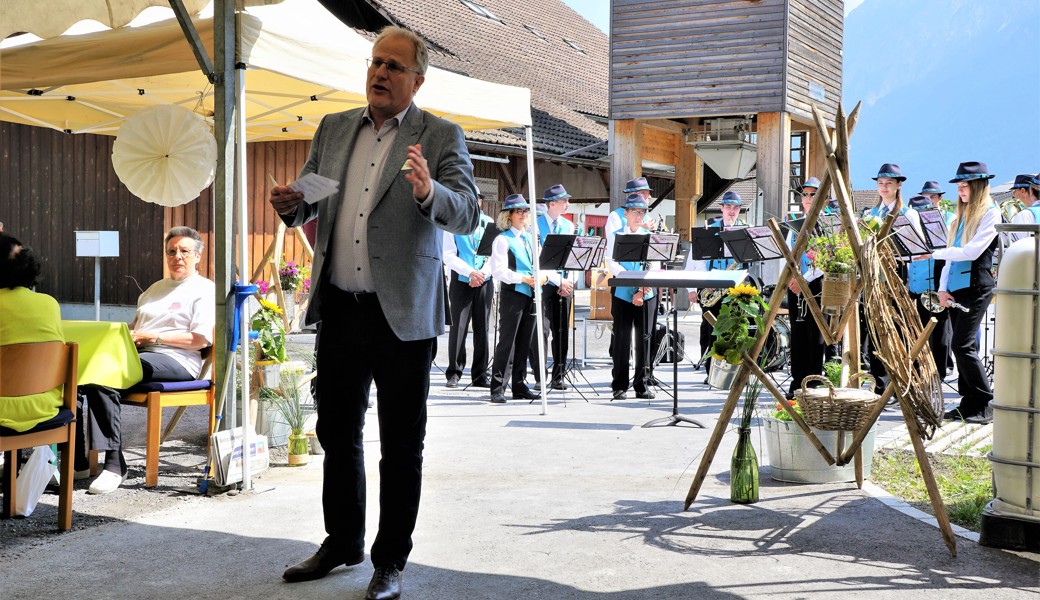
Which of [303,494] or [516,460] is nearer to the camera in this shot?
[303,494]

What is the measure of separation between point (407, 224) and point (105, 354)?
2.87 metres

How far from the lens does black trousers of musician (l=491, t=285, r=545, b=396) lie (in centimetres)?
1009

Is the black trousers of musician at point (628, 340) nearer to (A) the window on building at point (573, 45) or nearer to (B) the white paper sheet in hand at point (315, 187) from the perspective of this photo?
(B) the white paper sheet in hand at point (315, 187)

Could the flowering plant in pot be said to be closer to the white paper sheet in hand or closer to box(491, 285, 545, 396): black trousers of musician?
the white paper sheet in hand

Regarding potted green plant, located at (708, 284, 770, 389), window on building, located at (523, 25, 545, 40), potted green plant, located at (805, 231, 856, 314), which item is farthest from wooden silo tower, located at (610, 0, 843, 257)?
potted green plant, located at (708, 284, 770, 389)

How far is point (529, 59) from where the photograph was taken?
26.8 m

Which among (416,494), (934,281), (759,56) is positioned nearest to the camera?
(416,494)

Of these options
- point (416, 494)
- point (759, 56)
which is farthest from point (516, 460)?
point (759, 56)

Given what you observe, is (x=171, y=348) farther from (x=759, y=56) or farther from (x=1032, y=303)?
(x=759, y=56)

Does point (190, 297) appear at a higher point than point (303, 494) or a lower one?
higher

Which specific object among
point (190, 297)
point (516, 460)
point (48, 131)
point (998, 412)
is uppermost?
point (48, 131)

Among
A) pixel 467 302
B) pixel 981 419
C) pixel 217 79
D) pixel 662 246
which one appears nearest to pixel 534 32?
pixel 467 302

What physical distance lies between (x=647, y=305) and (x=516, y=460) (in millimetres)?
3697

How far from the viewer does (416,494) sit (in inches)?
159
